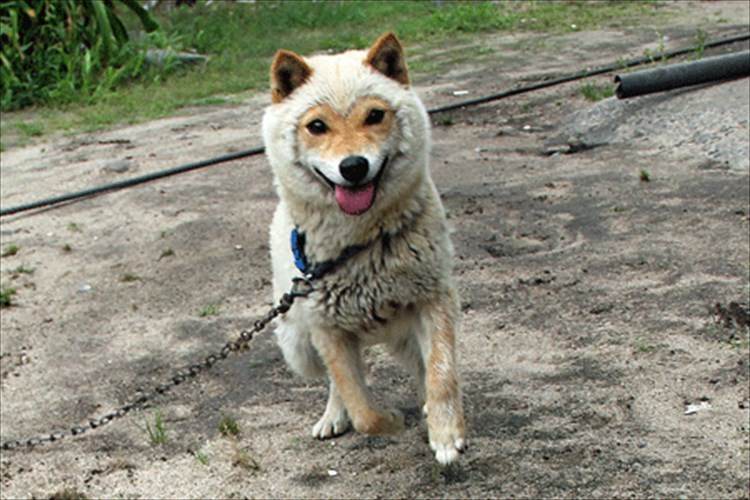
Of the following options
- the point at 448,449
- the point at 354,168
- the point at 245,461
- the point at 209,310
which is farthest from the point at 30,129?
the point at 448,449

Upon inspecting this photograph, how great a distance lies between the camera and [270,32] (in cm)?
1611

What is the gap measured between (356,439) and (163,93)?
8.73 meters

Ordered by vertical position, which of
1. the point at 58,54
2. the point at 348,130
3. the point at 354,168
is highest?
the point at 348,130

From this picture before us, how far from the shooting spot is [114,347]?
623 cm

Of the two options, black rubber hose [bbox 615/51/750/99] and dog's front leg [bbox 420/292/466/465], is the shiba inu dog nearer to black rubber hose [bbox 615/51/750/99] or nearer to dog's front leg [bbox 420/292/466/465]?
dog's front leg [bbox 420/292/466/465]

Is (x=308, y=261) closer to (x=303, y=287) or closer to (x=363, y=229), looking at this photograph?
(x=303, y=287)

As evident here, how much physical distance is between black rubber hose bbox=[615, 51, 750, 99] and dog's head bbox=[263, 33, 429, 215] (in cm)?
254

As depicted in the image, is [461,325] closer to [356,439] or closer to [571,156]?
[356,439]

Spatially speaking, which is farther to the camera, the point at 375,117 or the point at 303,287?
the point at 303,287

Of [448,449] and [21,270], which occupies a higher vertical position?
[448,449]

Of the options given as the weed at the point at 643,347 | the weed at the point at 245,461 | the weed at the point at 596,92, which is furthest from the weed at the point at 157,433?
the weed at the point at 596,92

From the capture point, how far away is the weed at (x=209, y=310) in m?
6.48

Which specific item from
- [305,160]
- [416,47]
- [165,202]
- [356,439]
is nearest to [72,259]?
[165,202]

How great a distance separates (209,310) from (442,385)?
104 inches
